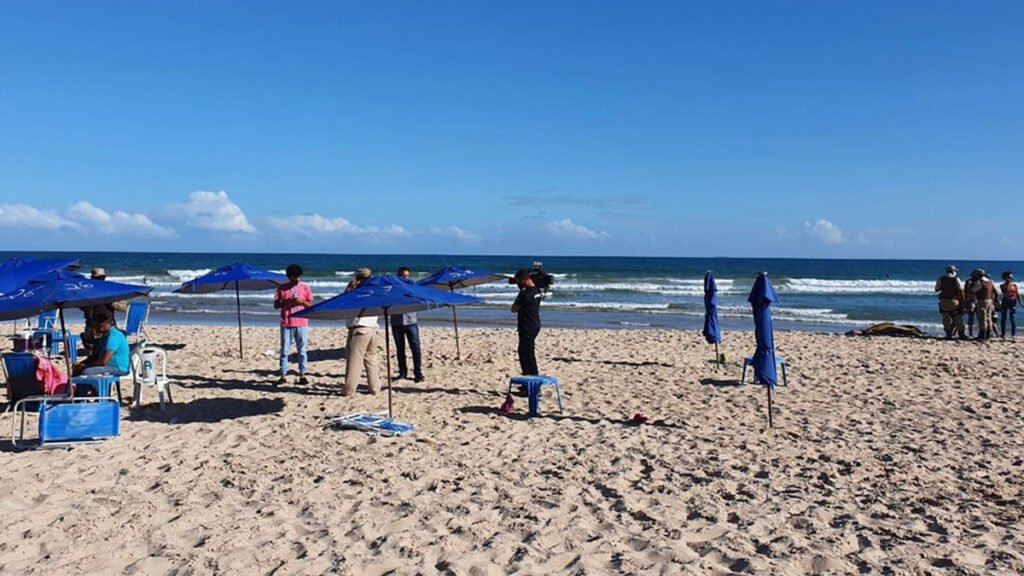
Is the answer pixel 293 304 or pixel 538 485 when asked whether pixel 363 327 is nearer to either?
pixel 293 304

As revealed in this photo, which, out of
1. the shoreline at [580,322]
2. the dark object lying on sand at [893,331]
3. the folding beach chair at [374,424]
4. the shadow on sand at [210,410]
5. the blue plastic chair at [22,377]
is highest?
the blue plastic chair at [22,377]

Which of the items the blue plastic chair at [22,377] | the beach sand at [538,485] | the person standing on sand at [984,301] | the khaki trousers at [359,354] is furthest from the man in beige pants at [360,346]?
the person standing on sand at [984,301]

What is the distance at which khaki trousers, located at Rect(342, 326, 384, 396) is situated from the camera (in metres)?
8.16

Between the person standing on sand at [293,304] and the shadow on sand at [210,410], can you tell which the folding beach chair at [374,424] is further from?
the person standing on sand at [293,304]

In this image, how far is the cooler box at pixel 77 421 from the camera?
20.4 ft

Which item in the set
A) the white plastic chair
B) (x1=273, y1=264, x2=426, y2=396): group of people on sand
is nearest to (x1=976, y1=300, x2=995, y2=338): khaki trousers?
A: (x1=273, y1=264, x2=426, y2=396): group of people on sand

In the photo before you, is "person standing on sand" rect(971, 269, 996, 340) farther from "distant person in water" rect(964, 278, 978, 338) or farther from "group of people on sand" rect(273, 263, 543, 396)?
"group of people on sand" rect(273, 263, 543, 396)

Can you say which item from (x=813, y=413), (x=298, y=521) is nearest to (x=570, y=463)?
(x=298, y=521)

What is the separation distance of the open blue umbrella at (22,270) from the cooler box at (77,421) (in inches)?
150

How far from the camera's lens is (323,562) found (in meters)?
4.07

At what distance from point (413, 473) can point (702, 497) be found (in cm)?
209

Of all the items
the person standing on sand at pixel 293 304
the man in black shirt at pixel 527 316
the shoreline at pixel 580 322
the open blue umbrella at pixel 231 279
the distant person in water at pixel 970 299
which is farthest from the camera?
the shoreline at pixel 580 322

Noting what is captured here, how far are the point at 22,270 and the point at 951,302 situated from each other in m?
16.7

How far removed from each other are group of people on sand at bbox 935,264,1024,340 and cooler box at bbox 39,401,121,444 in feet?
49.4
